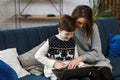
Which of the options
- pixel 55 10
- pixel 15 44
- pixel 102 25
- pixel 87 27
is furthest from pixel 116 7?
pixel 15 44

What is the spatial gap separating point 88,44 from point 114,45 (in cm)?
59

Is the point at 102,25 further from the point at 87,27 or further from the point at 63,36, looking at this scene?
the point at 63,36

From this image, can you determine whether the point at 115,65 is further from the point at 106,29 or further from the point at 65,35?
the point at 65,35

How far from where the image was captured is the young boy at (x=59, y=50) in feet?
6.49

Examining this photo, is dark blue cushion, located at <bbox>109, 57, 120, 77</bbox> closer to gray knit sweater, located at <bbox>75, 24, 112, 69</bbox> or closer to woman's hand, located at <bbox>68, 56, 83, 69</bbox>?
gray knit sweater, located at <bbox>75, 24, 112, 69</bbox>

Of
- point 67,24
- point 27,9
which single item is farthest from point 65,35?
point 27,9

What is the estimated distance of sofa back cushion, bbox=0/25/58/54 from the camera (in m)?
2.26

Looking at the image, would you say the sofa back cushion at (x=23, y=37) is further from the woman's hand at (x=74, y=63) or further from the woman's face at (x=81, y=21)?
the woman's hand at (x=74, y=63)

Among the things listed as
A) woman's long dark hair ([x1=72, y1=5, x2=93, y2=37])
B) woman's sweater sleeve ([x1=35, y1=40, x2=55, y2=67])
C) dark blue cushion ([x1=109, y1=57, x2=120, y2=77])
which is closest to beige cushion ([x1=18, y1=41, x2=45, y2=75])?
woman's sweater sleeve ([x1=35, y1=40, x2=55, y2=67])

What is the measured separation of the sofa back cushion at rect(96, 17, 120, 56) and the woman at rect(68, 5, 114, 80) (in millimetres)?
544

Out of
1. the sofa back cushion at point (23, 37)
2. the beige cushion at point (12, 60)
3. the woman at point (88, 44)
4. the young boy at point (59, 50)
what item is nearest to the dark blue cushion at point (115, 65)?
the woman at point (88, 44)

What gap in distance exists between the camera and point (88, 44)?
7.72ft

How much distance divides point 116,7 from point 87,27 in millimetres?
2387

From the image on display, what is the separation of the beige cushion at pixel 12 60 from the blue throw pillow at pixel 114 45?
1148mm
